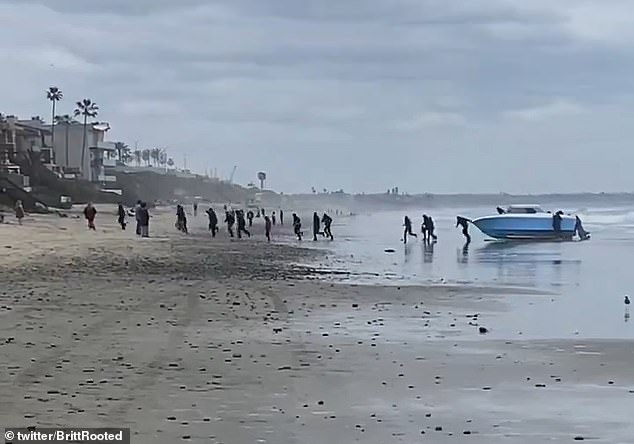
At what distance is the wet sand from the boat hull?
34.4m

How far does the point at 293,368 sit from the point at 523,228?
46.9 meters

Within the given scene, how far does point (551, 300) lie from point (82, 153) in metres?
110

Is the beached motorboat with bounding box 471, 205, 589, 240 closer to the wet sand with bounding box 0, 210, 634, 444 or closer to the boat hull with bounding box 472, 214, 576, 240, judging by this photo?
the boat hull with bounding box 472, 214, 576, 240

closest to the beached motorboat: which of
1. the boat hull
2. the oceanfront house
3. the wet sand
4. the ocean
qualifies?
the boat hull

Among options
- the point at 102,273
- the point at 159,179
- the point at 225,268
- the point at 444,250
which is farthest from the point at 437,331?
the point at 159,179

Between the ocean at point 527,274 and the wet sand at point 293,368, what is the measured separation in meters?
0.89

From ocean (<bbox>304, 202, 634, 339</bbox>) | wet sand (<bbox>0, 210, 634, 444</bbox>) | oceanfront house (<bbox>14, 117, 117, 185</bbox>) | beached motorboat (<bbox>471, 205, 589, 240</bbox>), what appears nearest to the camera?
wet sand (<bbox>0, 210, 634, 444</bbox>)

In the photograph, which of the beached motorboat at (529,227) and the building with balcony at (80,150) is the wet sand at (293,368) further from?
the building with balcony at (80,150)

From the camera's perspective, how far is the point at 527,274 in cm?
3166

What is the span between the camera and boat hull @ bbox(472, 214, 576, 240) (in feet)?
190

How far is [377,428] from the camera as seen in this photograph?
9.42m

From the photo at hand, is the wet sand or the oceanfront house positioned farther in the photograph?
the oceanfront house

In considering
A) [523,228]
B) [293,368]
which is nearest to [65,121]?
[523,228]

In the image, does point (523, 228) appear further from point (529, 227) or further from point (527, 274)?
point (527, 274)
